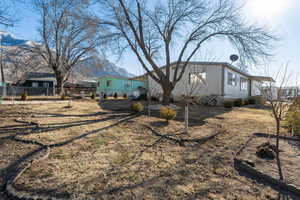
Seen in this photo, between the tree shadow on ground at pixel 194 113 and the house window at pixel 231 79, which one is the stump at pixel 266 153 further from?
the house window at pixel 231 79

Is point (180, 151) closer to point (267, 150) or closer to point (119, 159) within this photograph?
point (119, 159)

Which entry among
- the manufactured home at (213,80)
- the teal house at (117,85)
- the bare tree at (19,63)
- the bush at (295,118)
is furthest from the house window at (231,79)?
the bare tree at (19,63)

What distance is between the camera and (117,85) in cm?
2538

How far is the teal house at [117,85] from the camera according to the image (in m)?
25.1

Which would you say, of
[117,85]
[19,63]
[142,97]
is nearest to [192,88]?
[142,97]

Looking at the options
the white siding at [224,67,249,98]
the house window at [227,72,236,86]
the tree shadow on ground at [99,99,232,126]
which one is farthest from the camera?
the house window at [227,72,236,86]

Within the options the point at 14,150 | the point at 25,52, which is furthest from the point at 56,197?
the point at 25,52

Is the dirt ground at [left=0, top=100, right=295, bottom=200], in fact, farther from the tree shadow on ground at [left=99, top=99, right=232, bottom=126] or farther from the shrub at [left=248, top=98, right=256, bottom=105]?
the shrub at [left=248, top=98, right=256, bottom=105]

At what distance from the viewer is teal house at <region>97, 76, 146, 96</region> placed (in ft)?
82.3

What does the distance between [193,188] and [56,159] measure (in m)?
2.59

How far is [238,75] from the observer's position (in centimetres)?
1583

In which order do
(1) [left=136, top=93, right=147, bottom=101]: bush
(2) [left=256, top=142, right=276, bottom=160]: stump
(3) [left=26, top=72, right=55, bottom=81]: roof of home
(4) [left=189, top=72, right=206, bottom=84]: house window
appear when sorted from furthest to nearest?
(3) [left=26, top=72, right=55, bottom=81]: roof of home
(1) [left=136, top=93, right=147, bottom=101]: bush
(4) [left=189, top=72, right=206, bottom=84]: house window
(2) [left=256, top=142, right=276, bottom=160]: stump

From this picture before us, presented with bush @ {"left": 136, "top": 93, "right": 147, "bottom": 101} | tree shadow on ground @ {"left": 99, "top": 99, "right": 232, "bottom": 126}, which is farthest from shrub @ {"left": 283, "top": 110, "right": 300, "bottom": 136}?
bush @ {"left": 136, "top": 93, "right": 147, "bottom": 101}

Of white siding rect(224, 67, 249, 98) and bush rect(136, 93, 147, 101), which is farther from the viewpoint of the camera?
bush rect(136, 93, 147, 101)
